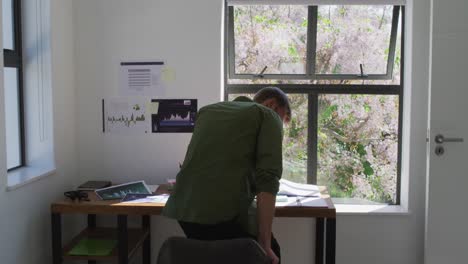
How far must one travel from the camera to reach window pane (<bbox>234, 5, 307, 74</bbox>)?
2967 millimetres

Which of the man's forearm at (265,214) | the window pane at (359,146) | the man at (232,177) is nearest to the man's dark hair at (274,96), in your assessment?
the man at (232,177)

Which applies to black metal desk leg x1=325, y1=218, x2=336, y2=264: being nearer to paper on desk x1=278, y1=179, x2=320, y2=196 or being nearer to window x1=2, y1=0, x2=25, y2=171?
paper on desk x1=278, y1=179, x2=320, y2=196

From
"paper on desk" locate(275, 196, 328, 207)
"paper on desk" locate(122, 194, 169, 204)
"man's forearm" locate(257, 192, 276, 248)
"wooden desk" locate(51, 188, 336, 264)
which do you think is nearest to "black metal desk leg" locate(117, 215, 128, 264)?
"wooden desk" locate(51, 188, 336, 264)

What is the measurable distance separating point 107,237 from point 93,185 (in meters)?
0.33

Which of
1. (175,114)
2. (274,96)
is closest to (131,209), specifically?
(175,114)

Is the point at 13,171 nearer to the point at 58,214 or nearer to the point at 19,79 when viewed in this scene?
the point at 58,214

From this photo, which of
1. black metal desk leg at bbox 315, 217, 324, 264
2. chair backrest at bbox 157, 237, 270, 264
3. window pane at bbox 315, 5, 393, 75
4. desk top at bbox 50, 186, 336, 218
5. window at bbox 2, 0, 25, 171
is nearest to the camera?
chair backrest at bbox 157, 237, 270, 264

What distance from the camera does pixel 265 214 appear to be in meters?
1.67

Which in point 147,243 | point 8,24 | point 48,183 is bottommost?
point 147,243

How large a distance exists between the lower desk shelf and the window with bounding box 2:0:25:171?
547 mm

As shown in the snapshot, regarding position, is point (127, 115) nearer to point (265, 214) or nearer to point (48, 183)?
Answer: point (48, 183)

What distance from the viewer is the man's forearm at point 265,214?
5.45 ft

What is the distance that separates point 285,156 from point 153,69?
1.08 metres

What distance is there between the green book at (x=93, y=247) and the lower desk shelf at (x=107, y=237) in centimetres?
2
